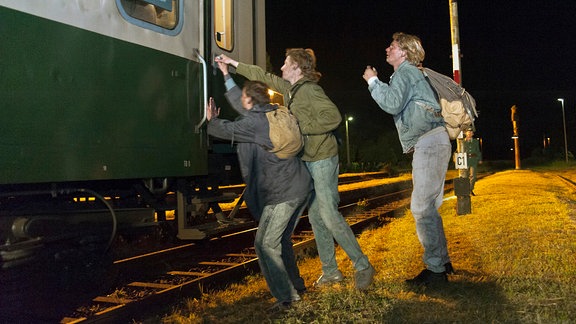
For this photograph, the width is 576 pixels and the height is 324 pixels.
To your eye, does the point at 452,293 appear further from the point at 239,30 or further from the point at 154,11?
the point at 239,30

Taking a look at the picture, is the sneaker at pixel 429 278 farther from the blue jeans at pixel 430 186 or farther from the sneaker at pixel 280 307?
the sneaker at pixel 280 307

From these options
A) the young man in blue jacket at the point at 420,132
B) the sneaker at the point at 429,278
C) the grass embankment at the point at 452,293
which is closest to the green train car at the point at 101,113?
the grass embankment at the point at 452,293

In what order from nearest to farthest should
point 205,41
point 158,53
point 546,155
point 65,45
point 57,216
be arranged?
1. point 65,45
2. point 57,216
3. point 158,53
4. point 205,41
5. point 546,155

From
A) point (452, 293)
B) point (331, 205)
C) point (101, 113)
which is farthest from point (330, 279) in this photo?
point (101, 113)

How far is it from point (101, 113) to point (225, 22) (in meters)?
2.46

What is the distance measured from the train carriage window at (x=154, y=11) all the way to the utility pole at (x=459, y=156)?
7.03 m

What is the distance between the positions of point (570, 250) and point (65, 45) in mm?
5198

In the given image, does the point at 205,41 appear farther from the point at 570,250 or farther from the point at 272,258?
the point at 570,250

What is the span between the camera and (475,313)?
3.97 m

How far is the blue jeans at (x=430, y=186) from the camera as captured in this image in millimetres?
4578

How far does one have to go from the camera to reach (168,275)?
5984 millimetres

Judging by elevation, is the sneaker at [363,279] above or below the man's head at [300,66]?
below

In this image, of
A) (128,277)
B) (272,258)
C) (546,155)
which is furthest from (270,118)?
(546,155)

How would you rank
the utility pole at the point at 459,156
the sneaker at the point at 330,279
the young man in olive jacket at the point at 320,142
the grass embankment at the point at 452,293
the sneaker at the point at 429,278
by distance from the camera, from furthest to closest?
the utility pole at the point at 459,156 → the sneaker at the point at 330,279 → the sneaker at the point at 429,278 → the young man in olive jacket at the point at 320,142 → the grass embankment at the point at 452,293
